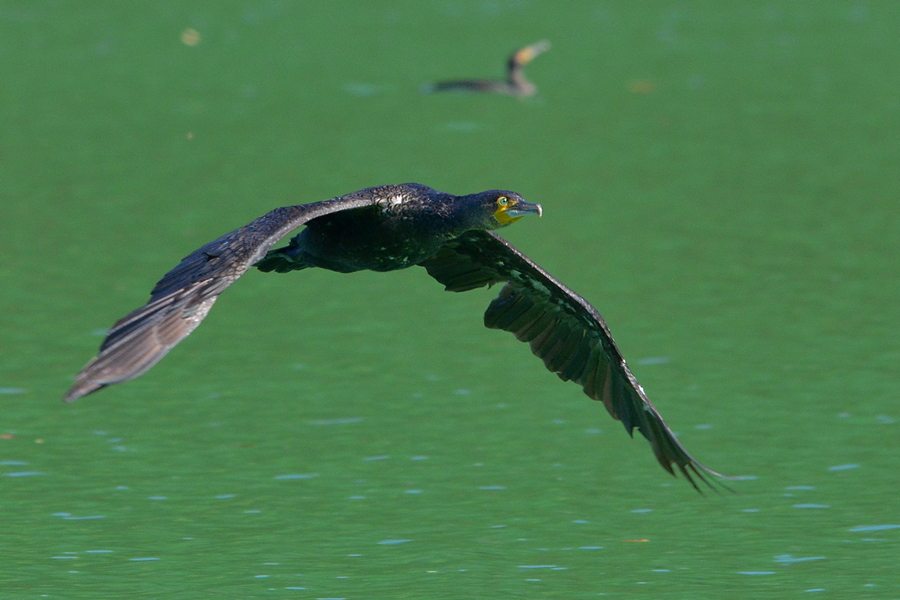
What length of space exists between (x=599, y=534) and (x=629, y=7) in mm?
24397

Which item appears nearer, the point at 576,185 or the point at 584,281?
the point at 584,281

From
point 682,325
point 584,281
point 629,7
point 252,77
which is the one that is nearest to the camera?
point 682,325

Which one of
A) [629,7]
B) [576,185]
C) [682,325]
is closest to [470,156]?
[576,185]

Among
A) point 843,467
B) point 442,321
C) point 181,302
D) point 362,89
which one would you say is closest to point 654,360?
point 442,321

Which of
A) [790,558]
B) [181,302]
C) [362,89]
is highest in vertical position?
[362,89]

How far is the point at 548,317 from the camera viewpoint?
11.4m

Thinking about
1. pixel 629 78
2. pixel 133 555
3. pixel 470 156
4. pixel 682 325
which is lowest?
pixel 133 555

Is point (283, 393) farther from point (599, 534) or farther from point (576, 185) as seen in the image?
point (576, 185)

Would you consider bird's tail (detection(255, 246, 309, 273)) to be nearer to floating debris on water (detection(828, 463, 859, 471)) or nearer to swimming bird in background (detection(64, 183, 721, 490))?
swimming bird in background (detection(64, 183, 721, 490))

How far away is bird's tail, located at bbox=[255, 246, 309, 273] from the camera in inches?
419

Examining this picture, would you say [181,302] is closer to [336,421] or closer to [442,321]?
[336,421]

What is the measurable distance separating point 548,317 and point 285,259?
6.45 ft

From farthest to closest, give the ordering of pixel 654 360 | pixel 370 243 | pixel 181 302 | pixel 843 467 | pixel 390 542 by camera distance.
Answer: pixel 654 360, pixel 843 467, pixel 390 542, pixel 370 243, pixel 181 302

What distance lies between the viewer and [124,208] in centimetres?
2070
